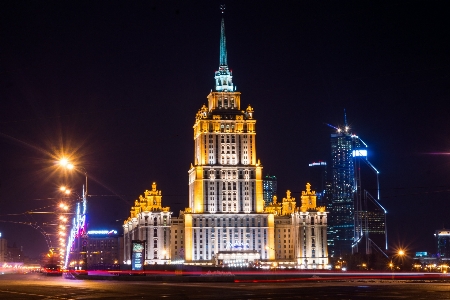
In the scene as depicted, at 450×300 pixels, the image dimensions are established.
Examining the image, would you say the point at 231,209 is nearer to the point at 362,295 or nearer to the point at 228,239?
the point at 228,239

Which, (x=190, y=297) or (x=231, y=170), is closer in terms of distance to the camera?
(x=190, y=297)

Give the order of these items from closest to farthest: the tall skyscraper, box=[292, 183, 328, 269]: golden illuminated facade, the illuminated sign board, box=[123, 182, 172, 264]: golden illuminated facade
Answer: the illuminated sign board < box=[123, 182, 172, 264]: golden illuminated facade < the tall skyscraper < box=[292, 183, 328, 269]: golden illuminated facade

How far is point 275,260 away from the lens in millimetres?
174500

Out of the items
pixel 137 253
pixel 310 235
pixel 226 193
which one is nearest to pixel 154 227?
pixel 226 193

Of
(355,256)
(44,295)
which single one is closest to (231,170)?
(355,256)

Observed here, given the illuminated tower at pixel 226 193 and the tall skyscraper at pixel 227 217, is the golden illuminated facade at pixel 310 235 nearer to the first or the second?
the tall skyscraper at pixel 227 217

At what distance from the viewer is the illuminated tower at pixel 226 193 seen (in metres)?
174

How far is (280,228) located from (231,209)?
13979mm

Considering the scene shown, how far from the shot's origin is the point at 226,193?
574 ft

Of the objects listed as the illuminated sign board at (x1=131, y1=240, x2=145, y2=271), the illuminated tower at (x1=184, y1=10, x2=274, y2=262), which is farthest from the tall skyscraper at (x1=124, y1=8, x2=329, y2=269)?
the illuminated sign board at (x1=131, y1=240, x2=145, y2=271)

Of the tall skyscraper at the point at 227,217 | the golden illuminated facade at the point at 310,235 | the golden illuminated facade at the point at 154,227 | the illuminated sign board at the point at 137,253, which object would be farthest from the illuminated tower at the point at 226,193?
the illuminated sign board at the point at 137,253

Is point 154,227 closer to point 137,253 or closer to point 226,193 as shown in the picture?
point 226,193

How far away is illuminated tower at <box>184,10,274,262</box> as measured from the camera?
6836 inches

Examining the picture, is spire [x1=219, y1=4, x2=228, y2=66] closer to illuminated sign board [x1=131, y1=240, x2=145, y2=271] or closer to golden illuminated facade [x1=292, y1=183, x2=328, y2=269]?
golden illuminated facade [x1=292, y1=183, x2=328, y2=269]
